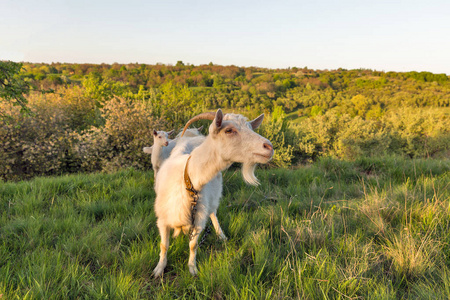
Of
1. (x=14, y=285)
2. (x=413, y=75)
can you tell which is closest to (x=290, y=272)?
(x=14, y=285)

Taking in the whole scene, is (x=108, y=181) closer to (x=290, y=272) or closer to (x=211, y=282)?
(x=211, y=282)

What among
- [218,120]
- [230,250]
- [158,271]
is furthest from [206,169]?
[158,271]

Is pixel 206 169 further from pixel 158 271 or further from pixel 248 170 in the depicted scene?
pixel 158 271

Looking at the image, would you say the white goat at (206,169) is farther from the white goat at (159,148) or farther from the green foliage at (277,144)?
the green foliage at (277,144)

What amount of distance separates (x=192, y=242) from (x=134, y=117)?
7047mm

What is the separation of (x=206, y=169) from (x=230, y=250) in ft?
3.42

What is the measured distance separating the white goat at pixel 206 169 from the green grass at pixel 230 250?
36cm

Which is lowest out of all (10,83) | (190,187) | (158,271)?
(158,271)

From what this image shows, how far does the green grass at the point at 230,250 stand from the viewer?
6.37 ft

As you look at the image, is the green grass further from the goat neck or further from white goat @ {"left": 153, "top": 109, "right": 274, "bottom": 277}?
the goat neck

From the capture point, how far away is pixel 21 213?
10.6ft

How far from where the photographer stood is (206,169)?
212 cm

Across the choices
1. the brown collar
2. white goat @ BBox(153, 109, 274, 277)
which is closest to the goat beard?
white goat @ BBox(153, 109, 274, 277)

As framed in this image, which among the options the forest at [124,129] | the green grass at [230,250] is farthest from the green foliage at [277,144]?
the green grass at [230,250]
